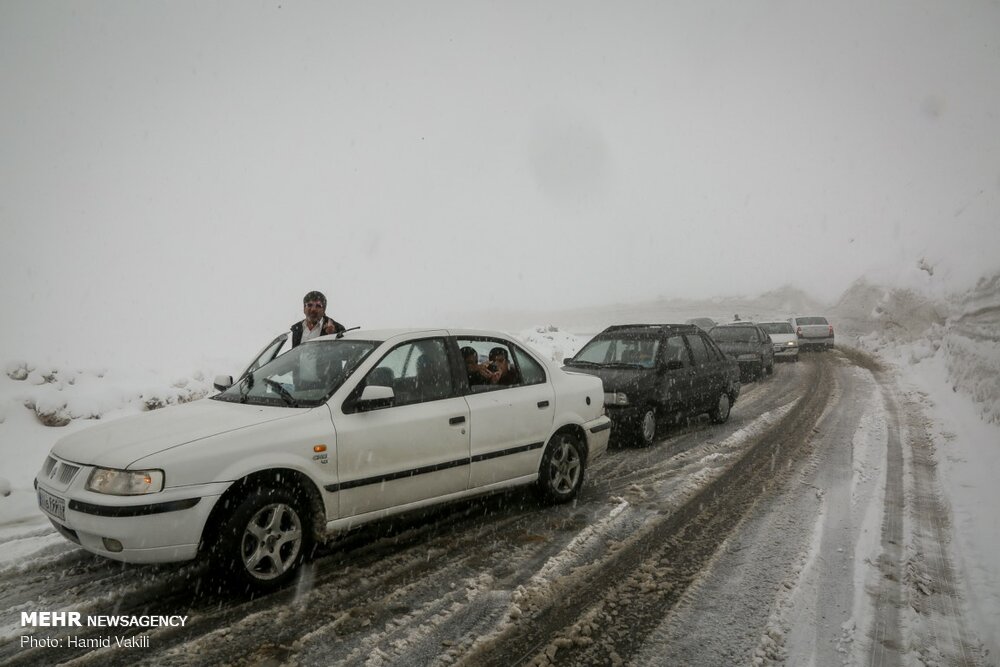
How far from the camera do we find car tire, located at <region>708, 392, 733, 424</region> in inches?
364

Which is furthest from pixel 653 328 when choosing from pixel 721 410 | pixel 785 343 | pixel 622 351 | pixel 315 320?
pixel 785 343

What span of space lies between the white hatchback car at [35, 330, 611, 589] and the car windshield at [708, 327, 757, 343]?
39.6 ft

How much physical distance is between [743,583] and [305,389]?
126 inches

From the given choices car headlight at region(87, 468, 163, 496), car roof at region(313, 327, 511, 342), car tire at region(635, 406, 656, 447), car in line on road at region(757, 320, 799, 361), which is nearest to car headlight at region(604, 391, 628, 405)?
car tire at region(635, 406, 656, 447)

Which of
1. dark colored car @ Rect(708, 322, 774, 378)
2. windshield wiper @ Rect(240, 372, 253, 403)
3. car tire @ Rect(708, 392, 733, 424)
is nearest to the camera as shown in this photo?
windshield wiper @ Rect(240, 372, 253, 403)

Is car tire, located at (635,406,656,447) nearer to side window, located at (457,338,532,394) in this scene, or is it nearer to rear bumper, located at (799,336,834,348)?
side window, located at (457,338,532,394)

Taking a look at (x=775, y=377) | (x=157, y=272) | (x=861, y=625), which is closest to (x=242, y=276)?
(x=157, y=272)

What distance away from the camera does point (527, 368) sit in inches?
210

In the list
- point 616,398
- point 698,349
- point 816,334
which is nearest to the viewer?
point 616,398

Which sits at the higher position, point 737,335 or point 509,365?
point 509,365

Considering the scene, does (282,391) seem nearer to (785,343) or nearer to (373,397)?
(373,397)

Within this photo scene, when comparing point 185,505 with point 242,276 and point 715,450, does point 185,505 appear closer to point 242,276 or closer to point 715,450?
point 715,450

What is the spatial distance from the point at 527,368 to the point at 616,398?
2.72 meters

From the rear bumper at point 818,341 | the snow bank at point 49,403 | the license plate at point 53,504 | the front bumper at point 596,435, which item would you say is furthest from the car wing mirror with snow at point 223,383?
the rear bumper at point 818,341
